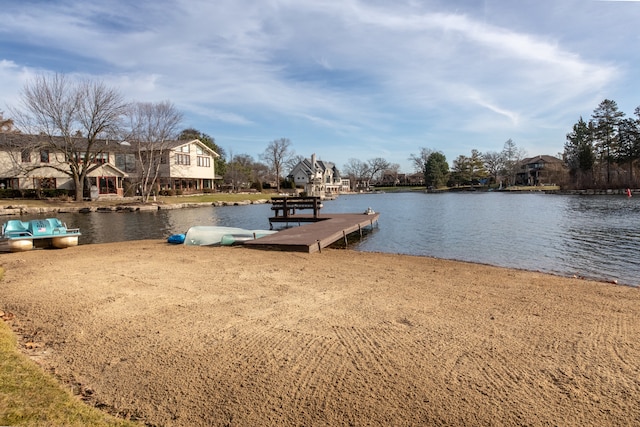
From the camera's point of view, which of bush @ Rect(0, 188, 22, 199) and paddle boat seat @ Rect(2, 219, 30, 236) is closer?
paddle boat seat @ Rect(2, 219, 30, 236)

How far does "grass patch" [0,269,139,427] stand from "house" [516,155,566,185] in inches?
3923

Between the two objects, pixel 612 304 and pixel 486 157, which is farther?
pixel 486 157

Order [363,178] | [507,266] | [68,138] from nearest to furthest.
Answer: [507,266], [68,138], [363,178]

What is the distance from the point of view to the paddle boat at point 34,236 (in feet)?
40.4

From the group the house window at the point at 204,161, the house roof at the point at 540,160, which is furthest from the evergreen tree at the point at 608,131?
the house window at the point at 204,161

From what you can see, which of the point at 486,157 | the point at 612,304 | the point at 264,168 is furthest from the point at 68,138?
the point at 486,157

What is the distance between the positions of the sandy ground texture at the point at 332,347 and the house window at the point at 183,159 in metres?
48.3

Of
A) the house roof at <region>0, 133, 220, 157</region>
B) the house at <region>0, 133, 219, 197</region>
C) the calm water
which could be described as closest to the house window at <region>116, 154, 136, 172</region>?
the house at <region>0, 133, 219, 197</region>

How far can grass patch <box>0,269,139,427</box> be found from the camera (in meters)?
2.85

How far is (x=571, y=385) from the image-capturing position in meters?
3.57

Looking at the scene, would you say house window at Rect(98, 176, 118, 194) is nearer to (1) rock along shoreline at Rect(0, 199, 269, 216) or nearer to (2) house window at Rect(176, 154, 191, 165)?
(2) house window at Rect(176, 154, 191, 165)

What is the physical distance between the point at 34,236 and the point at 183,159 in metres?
43.7

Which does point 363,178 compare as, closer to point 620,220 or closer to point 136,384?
point 620,220

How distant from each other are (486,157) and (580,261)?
10337cm
